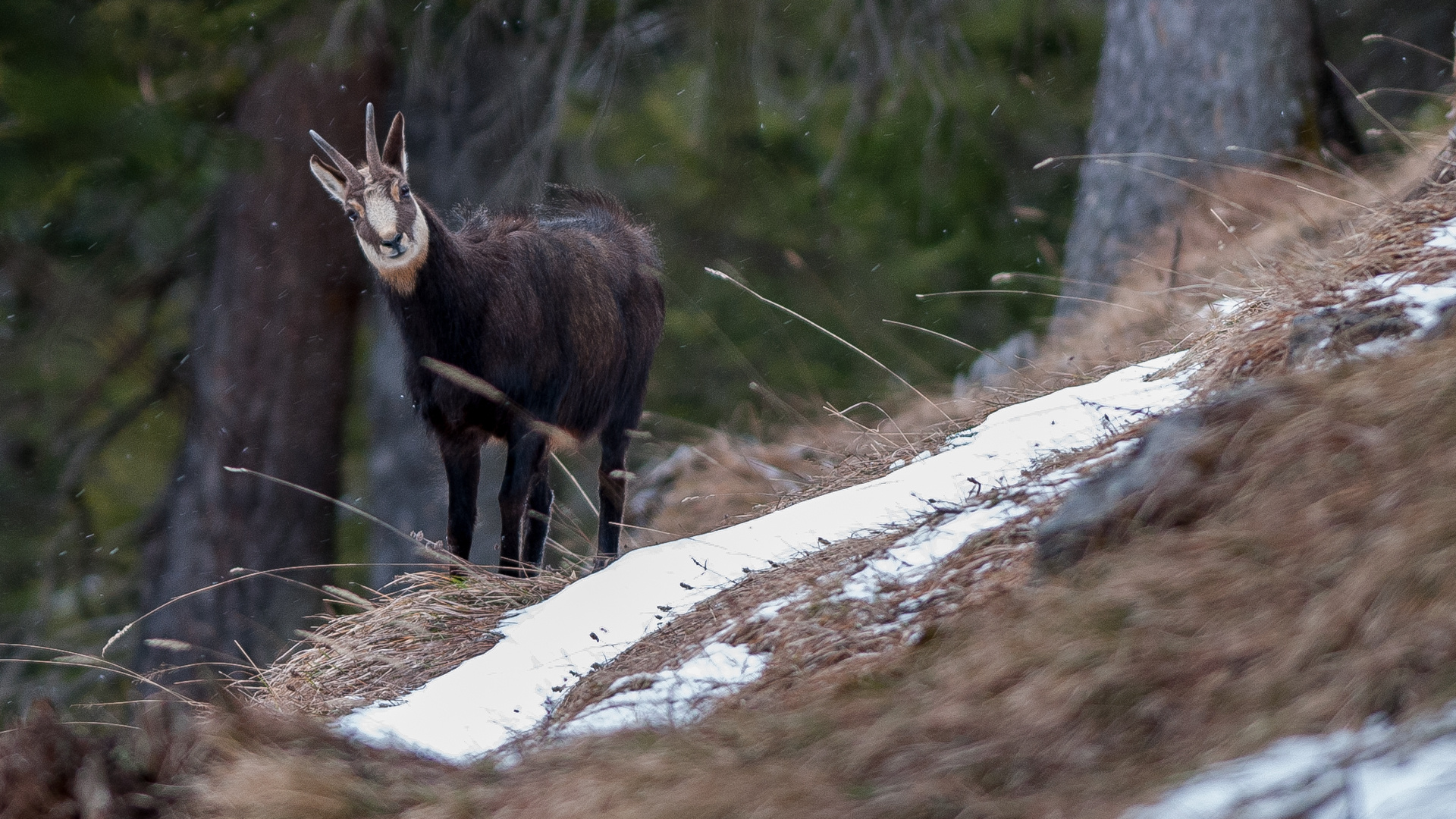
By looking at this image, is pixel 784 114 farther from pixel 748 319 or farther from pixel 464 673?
pixel 464 673

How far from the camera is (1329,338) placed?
3.02m

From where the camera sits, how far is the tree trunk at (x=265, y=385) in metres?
8.40

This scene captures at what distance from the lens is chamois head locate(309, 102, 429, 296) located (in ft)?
16.1

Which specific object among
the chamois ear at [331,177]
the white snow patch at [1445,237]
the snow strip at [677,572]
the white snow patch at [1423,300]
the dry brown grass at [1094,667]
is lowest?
the snow strip at [677,572]

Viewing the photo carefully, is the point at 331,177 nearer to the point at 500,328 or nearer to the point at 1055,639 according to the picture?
the point at 500,328

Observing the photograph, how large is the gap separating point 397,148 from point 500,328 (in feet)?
2.78

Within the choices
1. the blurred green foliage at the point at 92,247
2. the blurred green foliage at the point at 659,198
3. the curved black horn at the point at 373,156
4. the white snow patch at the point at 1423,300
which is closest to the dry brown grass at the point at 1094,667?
the white snow patch at the point at 1423,300

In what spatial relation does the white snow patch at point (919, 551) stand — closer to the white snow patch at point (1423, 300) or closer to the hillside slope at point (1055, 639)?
the hillside slope at point (1055, 639)

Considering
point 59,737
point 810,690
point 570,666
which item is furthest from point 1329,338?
point 59,737

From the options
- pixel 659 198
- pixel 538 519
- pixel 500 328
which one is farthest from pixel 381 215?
pixel 659 198

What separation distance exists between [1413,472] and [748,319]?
9.86m

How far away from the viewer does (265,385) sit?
8508 millimetres

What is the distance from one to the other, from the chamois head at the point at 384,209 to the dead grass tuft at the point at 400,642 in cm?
126

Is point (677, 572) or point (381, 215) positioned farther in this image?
point (381, 215)
